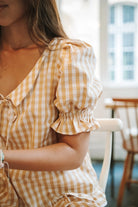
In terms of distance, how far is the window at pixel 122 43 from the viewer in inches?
159

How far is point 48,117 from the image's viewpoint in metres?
0.80

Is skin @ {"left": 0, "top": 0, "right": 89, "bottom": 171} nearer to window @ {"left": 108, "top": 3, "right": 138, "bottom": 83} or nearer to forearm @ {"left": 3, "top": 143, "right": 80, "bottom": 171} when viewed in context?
forearm @ {"left": 3, "top": 143, "right": 80, "bottom": 171}

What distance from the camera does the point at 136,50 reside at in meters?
4.09

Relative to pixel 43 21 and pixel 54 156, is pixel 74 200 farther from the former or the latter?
pixel 43 21

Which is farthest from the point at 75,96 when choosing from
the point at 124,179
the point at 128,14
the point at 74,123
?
the point at 128,14

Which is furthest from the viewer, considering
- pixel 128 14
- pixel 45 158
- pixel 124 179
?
pixel 128 14

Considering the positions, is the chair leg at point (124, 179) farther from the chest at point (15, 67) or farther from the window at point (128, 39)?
the window at point (128, 39)

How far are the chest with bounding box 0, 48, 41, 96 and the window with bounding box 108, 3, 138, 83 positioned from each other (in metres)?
3.28

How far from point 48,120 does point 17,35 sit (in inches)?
10.9

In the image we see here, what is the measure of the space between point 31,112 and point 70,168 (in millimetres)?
168

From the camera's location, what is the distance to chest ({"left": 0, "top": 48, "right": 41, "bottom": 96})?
84 cm

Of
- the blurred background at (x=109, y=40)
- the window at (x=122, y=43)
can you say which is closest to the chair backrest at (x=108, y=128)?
the blurred background at (x=109, y=40)

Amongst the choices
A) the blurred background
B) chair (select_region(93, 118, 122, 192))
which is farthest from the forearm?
the blurred background

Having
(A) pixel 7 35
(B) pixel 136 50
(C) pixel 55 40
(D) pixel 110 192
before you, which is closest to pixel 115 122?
(C) pixel 55 40
